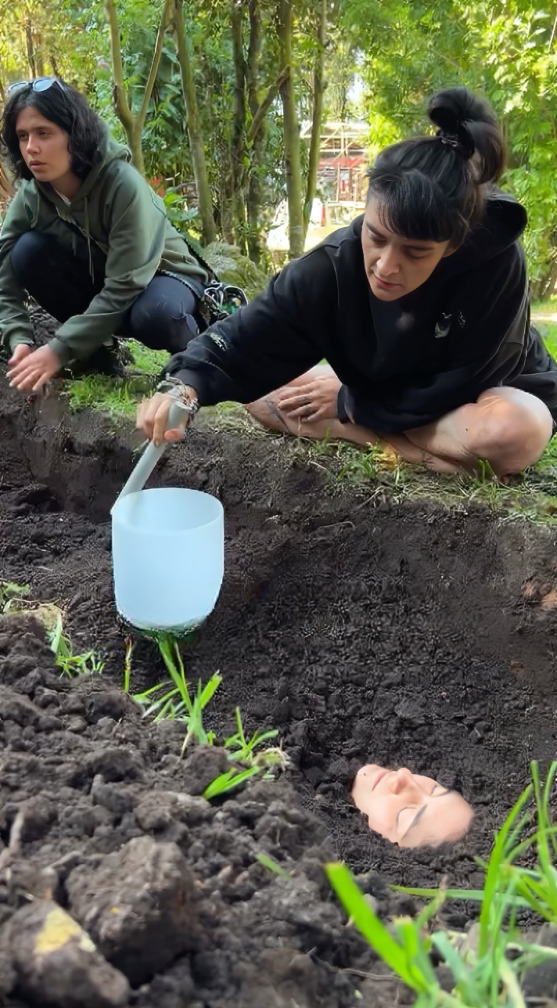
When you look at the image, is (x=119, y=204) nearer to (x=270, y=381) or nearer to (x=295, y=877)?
(x=270, y=381)

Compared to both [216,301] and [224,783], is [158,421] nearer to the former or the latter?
[224,783]

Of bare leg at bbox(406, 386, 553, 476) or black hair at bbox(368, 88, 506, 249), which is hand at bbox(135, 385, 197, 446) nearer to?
black hair at bbox(368, 88, 506, 249)

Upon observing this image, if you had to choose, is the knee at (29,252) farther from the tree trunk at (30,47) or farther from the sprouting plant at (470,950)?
the tree trunk at (30,47)

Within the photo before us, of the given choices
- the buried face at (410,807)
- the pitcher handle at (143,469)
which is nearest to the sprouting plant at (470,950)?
the buried face at (410,807)

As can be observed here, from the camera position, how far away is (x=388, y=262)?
4.68ft

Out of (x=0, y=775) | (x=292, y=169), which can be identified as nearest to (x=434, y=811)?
(x=0, y=775)

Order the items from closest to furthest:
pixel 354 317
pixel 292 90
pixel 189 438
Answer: pixel 354 317 < pixel 189 438 < pixel 292 90

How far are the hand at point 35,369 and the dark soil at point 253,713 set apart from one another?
6.3 inches

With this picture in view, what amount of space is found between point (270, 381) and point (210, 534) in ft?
1.79

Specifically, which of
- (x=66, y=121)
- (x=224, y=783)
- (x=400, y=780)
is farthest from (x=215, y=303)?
(x=224, y=783)

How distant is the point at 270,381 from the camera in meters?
1.84

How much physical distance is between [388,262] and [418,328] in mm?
297

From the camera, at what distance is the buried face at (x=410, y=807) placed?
4.44 feet

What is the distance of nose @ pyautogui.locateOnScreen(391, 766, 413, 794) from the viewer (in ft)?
4.73
